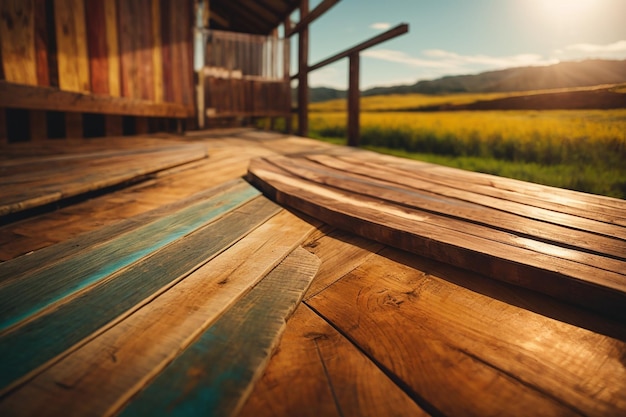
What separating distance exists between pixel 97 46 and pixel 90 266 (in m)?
3.68

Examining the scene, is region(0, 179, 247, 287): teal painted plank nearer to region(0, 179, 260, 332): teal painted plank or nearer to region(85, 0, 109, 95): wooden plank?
region(0, 179, 260, 332): teal painted plank

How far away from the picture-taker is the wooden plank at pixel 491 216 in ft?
3.00

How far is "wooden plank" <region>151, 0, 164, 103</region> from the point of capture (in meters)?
4.57

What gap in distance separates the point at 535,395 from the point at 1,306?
99cm

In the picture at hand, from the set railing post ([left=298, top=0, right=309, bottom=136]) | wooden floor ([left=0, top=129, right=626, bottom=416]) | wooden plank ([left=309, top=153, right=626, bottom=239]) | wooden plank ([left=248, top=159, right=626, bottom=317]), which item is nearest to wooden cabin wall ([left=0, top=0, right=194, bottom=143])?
railing post ([left=298, top=0, right=309, bottom=136])

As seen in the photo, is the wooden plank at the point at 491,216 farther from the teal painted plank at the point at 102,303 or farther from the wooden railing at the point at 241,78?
the wooden railing at the point at 241,78

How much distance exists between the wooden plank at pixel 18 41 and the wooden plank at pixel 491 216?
2499mm

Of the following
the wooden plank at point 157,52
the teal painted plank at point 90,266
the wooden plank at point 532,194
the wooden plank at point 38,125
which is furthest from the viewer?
the wooden plank at point 157,52

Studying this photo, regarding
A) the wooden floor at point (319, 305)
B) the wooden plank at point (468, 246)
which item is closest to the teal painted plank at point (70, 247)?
the wooden floor at point (319, 305)

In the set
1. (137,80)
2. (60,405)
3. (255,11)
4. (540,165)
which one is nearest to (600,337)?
(60,405)

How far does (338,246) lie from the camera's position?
1143 mm

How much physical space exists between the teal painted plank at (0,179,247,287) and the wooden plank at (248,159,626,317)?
493 mm

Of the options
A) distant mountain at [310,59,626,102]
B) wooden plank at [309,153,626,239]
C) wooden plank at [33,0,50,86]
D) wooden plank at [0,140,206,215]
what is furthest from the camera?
wooden plank at [33,0,50,86]

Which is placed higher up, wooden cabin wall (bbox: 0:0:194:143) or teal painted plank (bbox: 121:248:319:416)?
wooden cabin wall (bbox: 0:0:194:143)
